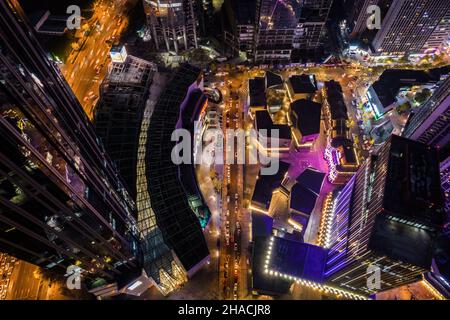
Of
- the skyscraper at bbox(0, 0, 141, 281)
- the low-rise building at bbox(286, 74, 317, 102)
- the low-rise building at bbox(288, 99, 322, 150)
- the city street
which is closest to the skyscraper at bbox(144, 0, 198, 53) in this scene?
the city street

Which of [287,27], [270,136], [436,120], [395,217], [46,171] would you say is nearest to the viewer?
[46,171]

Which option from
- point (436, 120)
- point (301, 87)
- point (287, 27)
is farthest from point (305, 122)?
point (287, 27)

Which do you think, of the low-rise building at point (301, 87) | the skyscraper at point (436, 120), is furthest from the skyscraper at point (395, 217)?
the low-rise building at point (301, 87)

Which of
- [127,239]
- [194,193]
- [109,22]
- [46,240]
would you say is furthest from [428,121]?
[109,22]

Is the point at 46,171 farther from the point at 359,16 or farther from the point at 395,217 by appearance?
the point at 359,16

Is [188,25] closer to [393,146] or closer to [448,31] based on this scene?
[393,146]

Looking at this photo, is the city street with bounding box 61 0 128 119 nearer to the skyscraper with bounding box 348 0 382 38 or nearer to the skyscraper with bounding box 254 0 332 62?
the skyscraper with bounding box 254 0 332 62
